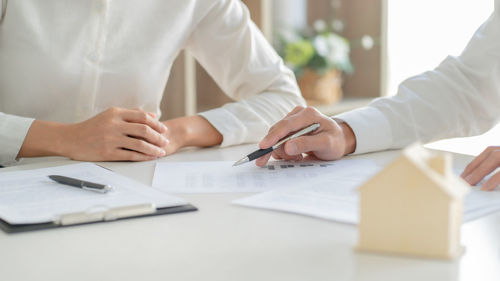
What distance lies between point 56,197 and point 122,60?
76 cm

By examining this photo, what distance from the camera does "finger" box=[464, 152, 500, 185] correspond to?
95 cm

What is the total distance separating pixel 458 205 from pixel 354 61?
305 centimetres

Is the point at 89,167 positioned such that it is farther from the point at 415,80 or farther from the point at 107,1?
the point at 415,80

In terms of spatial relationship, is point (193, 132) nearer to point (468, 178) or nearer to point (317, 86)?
point (468, 178)

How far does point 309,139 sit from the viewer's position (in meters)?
1.14

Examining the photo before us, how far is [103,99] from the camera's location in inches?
63.0

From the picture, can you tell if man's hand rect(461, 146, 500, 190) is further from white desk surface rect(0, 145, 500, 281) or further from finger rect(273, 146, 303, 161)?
finger rect(273, 146, 303, 161)

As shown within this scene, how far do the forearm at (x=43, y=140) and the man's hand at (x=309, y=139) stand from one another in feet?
1.39

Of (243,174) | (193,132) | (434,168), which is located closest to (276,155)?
(243,174)

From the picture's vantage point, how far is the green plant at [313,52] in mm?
3078

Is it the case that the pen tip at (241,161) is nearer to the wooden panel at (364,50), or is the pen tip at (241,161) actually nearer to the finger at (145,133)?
the finger at (145,133)

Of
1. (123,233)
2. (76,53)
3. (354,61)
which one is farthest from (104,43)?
(354,61)

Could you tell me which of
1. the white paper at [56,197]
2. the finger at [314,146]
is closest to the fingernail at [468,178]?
the finger at [314,146]

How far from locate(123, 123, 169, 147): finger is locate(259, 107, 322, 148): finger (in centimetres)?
25
